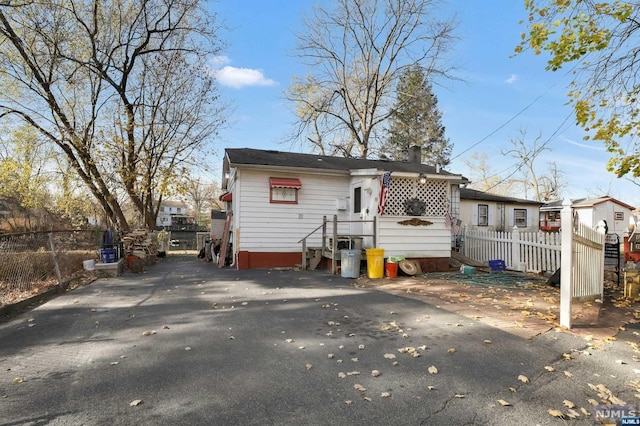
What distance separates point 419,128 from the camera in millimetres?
30797

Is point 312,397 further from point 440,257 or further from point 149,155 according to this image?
point 149,155

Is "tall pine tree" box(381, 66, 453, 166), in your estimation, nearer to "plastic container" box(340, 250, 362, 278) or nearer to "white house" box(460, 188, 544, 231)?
"white house" box(460, 188, 544, 231)

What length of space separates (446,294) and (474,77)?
62.6 ft

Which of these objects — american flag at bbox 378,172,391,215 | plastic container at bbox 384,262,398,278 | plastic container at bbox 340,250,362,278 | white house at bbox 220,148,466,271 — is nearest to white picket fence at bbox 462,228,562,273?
white house at bbox 220,148,466,271

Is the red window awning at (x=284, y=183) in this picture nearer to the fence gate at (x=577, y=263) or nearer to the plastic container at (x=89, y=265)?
the plastic container at (x=89, y=265)

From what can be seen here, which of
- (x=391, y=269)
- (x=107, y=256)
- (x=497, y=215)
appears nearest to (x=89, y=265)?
(x=107, y=256)

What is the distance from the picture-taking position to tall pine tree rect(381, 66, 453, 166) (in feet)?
93.0

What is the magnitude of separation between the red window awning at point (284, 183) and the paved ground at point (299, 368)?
227 inches

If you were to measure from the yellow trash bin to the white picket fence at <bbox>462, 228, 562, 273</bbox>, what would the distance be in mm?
4850

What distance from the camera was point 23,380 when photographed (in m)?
3.29

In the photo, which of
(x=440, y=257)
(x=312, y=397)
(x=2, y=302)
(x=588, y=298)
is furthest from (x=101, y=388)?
(x=440, y=257)

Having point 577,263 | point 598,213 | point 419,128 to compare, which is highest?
point 419,128

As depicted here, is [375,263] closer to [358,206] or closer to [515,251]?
[358,206]

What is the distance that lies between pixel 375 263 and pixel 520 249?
5.15 meters
